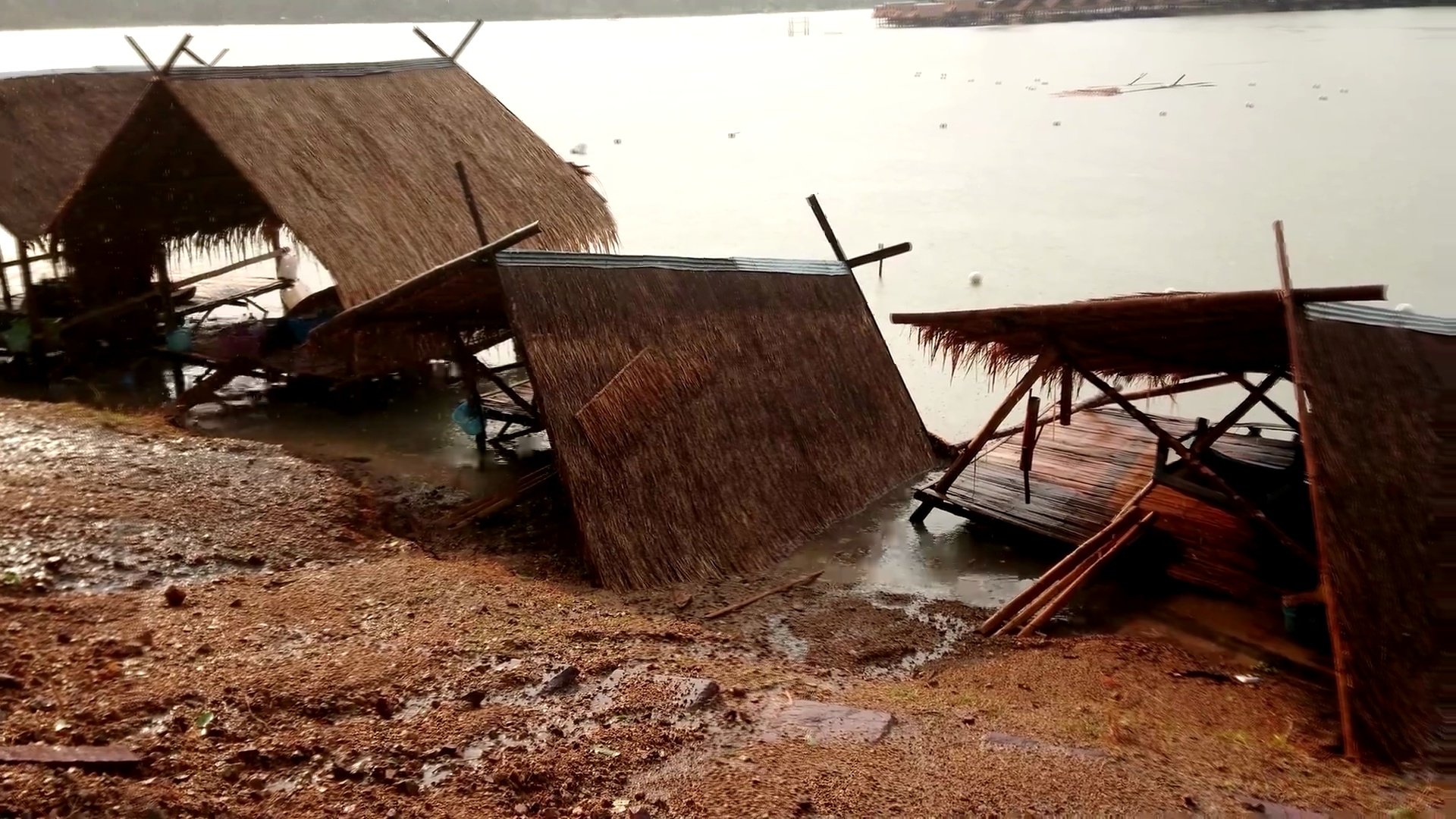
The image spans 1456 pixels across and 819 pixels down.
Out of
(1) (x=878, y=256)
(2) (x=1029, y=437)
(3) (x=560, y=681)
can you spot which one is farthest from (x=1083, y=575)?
(1) (x=878, y=256)

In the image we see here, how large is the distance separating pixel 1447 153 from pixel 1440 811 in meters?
24.5

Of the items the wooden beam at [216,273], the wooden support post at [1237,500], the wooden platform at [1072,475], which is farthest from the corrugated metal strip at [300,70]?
the wooden support post at [1237,500]

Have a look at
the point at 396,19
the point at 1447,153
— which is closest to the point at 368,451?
the point at 1447,153

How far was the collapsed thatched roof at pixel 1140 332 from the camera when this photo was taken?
5.96 m

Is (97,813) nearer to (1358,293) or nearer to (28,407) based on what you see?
(1358,293)

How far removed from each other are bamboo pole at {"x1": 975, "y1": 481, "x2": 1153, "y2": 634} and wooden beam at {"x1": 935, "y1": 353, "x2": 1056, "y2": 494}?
101cm

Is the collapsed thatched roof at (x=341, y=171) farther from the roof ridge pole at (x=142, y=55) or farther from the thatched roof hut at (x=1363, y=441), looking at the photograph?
Answer: the thatched roof hut at (x=1363, y=441)

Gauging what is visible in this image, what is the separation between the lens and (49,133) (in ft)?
43.4

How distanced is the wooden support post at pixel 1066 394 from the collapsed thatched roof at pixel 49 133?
1040 cm

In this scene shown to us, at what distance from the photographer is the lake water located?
16.7 m

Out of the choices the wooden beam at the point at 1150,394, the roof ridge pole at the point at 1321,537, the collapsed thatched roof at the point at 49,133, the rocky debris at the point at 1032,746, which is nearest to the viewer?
the rocky debris at the point at 1032,746

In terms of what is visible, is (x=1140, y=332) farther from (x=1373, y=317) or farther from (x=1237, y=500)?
(x=1373, y=317)

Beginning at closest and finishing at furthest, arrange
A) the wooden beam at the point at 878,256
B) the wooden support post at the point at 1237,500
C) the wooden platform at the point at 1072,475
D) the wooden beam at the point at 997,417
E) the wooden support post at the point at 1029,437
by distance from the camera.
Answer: the wooden support post at the point at 1237,500, the wooden beam at the point at 997,417, the wooden platform at the point at 1072,475, the wooden support post at the point at 1029,437, the wooden beam at the point at 878,256

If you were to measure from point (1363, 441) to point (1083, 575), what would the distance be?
1.99 metres
